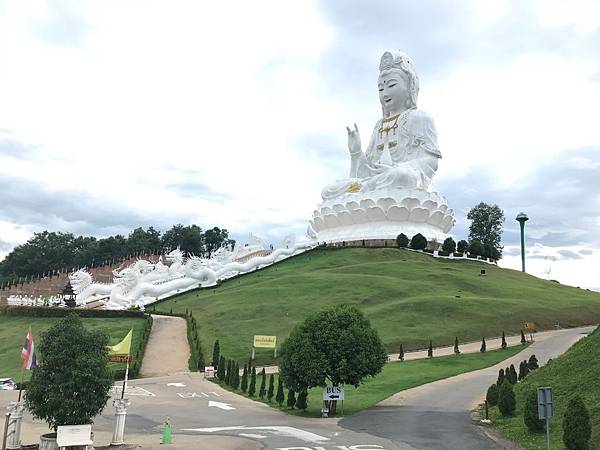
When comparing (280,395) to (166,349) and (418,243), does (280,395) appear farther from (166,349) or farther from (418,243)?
(418,243)

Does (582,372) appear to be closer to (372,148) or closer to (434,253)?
(434,253)

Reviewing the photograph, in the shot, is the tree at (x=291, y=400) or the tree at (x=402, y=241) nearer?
the tree at (x=291, y=400)

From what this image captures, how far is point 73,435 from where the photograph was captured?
1297 centimetres

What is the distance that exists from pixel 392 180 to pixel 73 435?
49419mm

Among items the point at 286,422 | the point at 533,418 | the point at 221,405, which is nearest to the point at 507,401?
the point at 533,418

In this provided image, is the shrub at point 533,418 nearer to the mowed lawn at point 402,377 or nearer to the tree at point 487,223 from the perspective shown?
the mowed lawn at point 402,377

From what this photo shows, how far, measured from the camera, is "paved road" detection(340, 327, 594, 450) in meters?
14.5

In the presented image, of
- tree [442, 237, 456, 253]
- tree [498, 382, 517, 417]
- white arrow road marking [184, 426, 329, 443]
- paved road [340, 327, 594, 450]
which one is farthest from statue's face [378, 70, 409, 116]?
white arrow road marking [184, 426, 329, 443]

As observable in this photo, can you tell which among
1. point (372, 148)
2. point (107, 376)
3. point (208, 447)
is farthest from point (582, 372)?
point (372, 148)

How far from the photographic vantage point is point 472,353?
29281 mm

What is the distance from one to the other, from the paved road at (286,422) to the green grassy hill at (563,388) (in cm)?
86

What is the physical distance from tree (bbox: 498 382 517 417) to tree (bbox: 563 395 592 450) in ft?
17.2

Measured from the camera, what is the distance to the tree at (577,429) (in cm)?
1109

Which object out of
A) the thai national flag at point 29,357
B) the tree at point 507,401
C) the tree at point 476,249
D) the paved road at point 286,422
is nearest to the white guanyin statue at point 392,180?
the tree at point 476,249
